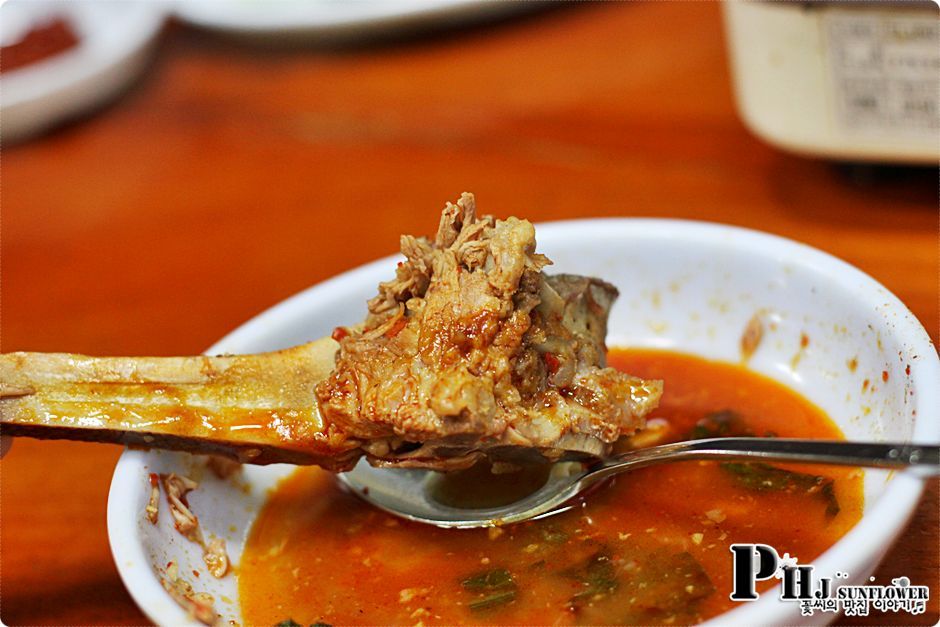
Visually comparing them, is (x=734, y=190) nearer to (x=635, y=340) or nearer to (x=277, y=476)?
(x=635, y=340)

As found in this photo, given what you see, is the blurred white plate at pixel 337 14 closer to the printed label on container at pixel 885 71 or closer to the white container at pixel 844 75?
the white container at pixel 844 75

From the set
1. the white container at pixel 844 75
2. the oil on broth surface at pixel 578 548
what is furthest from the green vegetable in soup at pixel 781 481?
the white container at pixel 844 75

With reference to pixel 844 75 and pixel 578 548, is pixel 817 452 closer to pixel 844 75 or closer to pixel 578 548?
pixel 578 548

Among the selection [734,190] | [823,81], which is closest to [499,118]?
[734,190]

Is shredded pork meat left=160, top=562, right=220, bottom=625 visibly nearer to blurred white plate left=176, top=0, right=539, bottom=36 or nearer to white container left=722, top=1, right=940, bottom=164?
white container left=722, top=1, right=940, bottom=164

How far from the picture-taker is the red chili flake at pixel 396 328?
1592 millimetres

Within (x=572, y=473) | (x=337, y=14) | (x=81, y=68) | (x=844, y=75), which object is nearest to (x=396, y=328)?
(x=572, y=473)

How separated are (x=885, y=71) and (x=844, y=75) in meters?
0.09

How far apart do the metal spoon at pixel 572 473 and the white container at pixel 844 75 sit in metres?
1.24

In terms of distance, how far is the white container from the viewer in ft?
7.56

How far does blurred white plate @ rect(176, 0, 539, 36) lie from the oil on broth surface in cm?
255

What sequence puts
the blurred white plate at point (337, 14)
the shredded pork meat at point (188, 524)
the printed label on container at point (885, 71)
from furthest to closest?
the blurred white plate at point (337, 14) → the printed label on container at point (885, 71) → the shredded pork meat at point (188, 524)

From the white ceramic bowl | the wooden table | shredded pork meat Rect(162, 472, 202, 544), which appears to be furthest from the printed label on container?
shredded pork meat Rect(162, 472, 202, 544)

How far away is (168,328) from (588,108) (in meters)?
1.61
